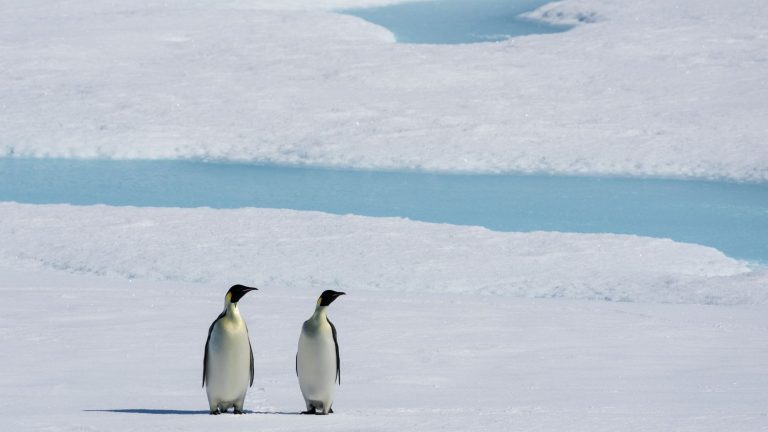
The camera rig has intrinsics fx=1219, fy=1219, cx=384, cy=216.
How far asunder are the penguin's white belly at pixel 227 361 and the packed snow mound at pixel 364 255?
3.31 meters

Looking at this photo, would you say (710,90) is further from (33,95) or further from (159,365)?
(159,365)

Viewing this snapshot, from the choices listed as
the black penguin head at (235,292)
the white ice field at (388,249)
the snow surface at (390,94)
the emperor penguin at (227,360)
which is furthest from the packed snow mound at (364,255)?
the black penguin head at (235,292)

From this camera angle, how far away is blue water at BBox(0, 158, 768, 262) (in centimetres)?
941

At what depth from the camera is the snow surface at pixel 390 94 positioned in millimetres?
11164

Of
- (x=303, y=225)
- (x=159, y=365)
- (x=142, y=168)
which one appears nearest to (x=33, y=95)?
(x=142, y=168)

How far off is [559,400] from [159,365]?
5.28ft

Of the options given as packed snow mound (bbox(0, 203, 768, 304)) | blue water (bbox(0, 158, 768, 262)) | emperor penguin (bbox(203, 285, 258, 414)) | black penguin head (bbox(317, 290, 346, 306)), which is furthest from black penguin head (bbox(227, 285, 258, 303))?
blue water (bbox(0, 158, 768, 262))

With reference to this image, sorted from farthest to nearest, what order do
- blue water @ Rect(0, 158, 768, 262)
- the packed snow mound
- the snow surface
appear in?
1. the snow surface
2. blue water @ Rect(0, 158, 768, 262)
3. the packed snow mound

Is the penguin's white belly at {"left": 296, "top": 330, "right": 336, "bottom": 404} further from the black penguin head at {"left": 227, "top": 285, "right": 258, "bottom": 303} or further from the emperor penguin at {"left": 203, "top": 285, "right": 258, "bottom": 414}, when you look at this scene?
the black penguin head at {"left": 227, "top": 285, "right": 258, "bottom": 303}

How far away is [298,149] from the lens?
11273 mm

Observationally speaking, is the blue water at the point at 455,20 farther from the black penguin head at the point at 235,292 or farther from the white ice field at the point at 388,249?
the black penguin head at the point at 235,292

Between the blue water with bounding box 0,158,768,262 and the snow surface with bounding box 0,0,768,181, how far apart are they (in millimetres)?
149

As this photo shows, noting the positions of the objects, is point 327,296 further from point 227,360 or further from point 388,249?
point 388,249

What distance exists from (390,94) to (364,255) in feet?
19.2
